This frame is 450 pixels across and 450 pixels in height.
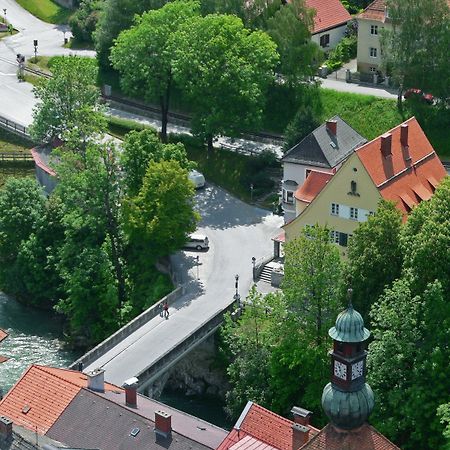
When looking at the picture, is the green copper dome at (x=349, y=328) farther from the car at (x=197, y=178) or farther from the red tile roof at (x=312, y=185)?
the car at (x=197, y=178)

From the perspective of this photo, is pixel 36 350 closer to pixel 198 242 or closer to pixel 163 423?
pixel 198 242

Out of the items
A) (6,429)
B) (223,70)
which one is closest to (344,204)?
(223,70)

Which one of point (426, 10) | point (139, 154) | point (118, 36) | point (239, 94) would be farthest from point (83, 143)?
point (426, 10)

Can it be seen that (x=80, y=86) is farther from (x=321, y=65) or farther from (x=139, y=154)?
(x=321, y=65)

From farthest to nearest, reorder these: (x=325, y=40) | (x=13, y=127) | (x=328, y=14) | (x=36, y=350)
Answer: (x=13, y=127), (x=328, y=14), (x=325, y=40), (x=36, y=350)

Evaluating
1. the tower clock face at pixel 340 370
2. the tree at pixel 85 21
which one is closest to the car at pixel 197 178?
the tree at pixel 85 21

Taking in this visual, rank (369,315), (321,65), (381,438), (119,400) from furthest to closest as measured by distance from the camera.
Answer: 1. (321,65)
2. (369,315)
3. (119,400)
4. (381,438)
